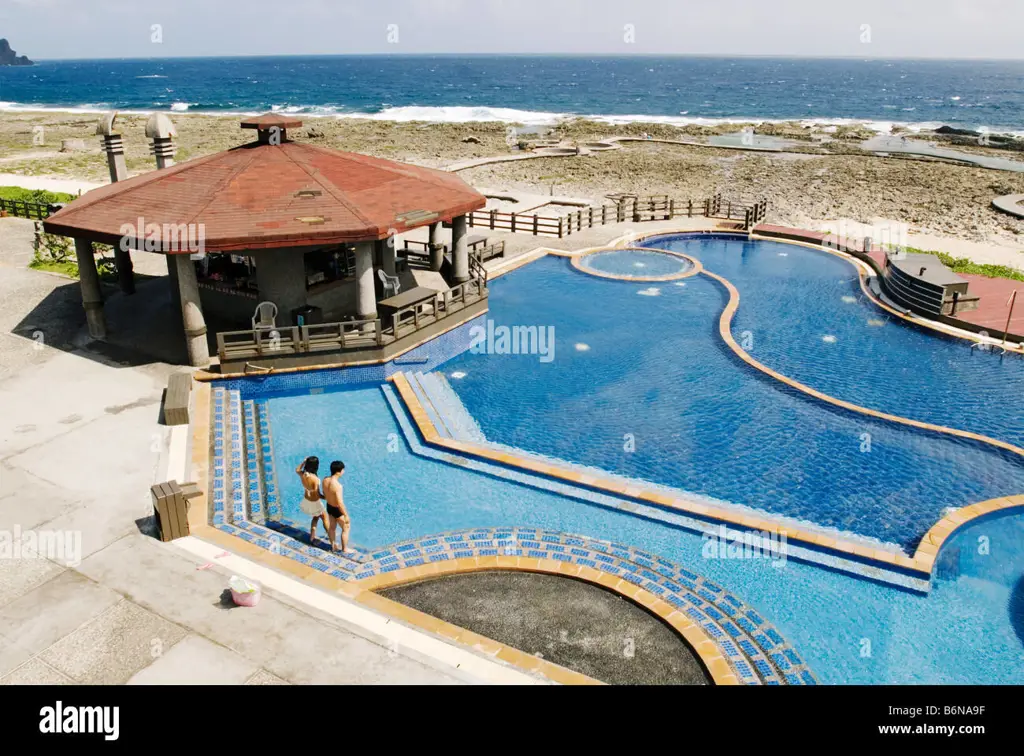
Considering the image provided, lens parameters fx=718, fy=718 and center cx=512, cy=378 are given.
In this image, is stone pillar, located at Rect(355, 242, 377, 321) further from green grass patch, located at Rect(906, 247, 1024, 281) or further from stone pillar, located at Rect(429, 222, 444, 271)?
green grass patch, located at Rect(906, 247, 1024, 281)

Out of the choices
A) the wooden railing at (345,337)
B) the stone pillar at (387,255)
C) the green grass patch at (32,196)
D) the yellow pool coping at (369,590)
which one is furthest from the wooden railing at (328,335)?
the green grass patch at (32,196)

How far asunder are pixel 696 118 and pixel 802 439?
104460 millimetres

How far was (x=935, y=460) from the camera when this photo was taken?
14.3 meters

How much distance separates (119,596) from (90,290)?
11.4 m

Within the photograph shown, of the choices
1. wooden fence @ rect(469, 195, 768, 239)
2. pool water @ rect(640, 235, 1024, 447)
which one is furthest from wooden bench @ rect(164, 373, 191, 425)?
wooden fence @ rect(469, 195, 768, 239)

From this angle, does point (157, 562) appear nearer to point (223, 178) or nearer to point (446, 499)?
point (446, 499)

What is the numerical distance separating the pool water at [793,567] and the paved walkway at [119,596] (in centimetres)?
250

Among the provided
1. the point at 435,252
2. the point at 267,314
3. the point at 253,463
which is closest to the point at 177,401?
the point at 253,463

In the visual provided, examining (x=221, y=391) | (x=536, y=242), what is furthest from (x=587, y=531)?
(x=536, y=242)

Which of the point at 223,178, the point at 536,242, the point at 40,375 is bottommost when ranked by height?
the point at 40,375

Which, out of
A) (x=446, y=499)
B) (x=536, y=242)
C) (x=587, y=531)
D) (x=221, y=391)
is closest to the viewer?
(x=587, y=531)

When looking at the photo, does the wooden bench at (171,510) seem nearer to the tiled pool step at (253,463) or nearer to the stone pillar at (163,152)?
the tiled pool step at (253,463)

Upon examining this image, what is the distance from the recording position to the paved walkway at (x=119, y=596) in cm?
841
